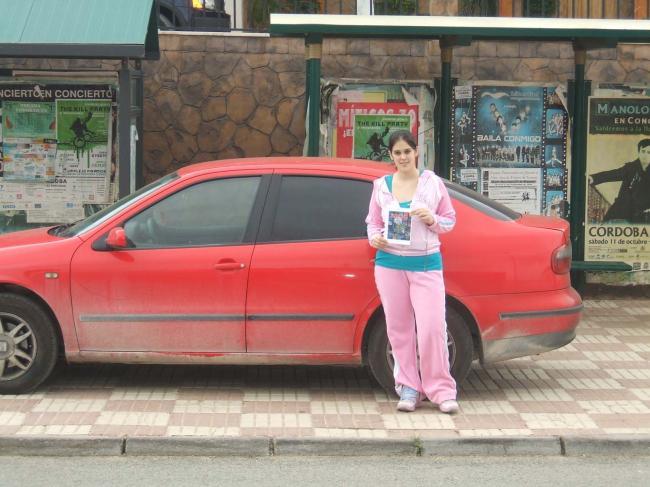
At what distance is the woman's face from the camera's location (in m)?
6.44

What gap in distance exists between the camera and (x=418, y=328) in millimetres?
6457

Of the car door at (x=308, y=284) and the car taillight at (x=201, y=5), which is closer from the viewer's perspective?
the car door at (x=308, y=284)

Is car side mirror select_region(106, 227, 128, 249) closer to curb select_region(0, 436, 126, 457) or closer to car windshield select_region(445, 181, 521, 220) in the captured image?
curb select_region(0, 436, 126, 457)

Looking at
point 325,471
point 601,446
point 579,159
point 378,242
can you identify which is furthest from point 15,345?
point 579,159

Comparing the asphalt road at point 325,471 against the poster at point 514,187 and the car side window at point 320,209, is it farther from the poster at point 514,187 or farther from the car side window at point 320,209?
the poster at point 514,187

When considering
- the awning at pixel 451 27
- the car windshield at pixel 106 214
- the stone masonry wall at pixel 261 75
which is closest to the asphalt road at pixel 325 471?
the car windshield at pixel 106 214

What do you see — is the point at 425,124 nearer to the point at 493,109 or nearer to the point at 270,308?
the point at 493,109

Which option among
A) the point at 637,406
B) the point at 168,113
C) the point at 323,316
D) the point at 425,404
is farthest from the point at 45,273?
the point at 168,113

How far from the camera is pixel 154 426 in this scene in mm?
6227

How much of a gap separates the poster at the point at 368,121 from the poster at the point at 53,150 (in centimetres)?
222

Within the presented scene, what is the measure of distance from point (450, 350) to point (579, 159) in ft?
13.6

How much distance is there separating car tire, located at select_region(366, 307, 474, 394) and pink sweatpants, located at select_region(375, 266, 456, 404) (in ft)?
0.47

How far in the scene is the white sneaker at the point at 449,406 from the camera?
6508 mm

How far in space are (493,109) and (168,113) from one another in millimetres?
3431
